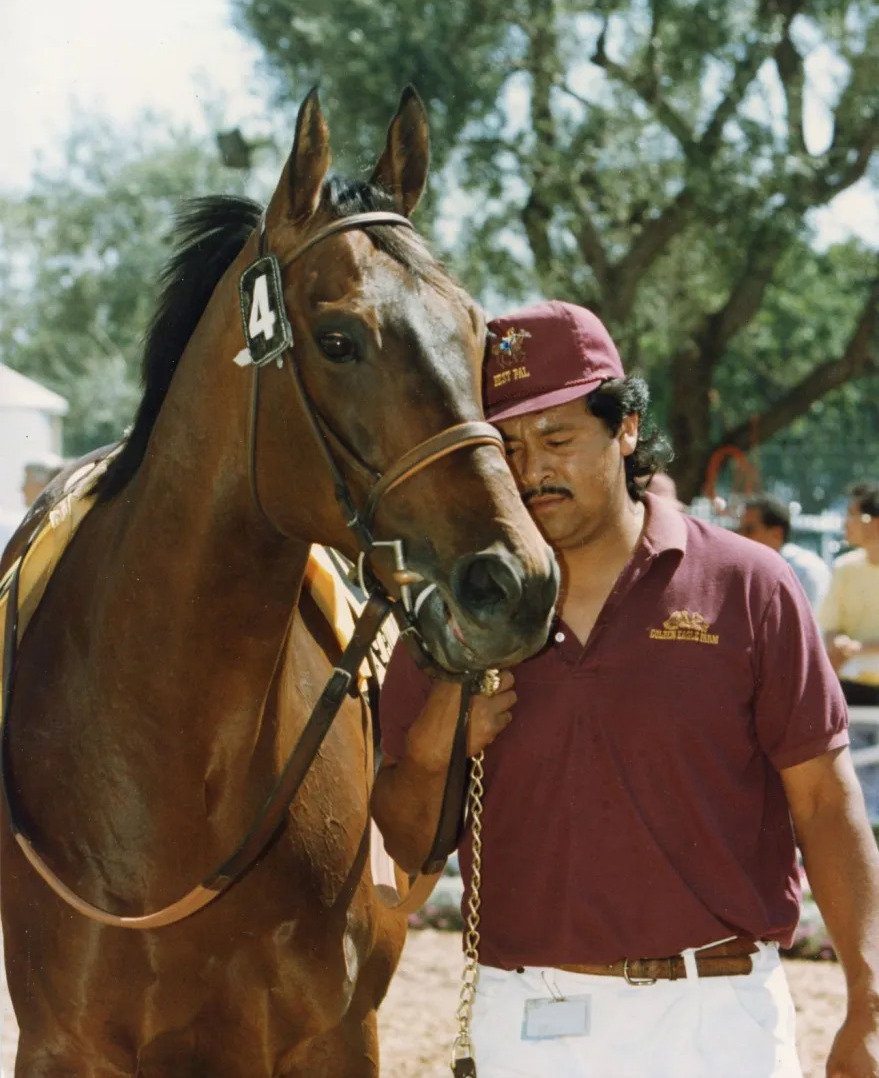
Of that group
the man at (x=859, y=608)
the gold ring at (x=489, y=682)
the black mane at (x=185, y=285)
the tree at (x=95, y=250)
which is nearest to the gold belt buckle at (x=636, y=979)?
the gold ring at (x=489, y=682)

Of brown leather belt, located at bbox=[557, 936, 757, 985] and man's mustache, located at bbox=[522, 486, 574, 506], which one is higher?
man's mustache, located at bbox=[522, 486, 574, 506]

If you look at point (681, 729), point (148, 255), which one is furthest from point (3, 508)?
point (148, 255)

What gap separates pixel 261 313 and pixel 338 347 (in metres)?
A: 0.23

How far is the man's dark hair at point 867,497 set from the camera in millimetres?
7711

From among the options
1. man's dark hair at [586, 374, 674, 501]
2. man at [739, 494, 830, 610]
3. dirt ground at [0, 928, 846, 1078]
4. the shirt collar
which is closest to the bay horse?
man's dark hair at [586, 374, 674, 501]

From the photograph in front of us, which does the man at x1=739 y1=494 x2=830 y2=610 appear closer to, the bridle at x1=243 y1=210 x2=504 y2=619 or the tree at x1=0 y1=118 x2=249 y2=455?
the bridle at x1=243 y1=210 x2=504 y2=619

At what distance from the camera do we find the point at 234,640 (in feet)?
8.71

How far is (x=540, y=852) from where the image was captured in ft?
8.20

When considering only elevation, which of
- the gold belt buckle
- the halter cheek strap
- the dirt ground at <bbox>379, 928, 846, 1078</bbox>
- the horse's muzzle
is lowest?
the dirt ground at <bbox>379, 928, 846, 1078</bbox>

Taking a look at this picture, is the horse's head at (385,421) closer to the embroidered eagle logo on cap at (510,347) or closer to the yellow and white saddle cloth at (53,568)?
the embroidered eagle logo on cap at (510,347)

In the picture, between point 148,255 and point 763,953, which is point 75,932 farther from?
point 148,255

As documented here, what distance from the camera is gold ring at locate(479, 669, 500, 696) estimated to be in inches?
91.9

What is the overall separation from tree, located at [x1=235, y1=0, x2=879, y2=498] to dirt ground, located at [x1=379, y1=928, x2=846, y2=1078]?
8661 millimetres

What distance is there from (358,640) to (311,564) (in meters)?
0.81
